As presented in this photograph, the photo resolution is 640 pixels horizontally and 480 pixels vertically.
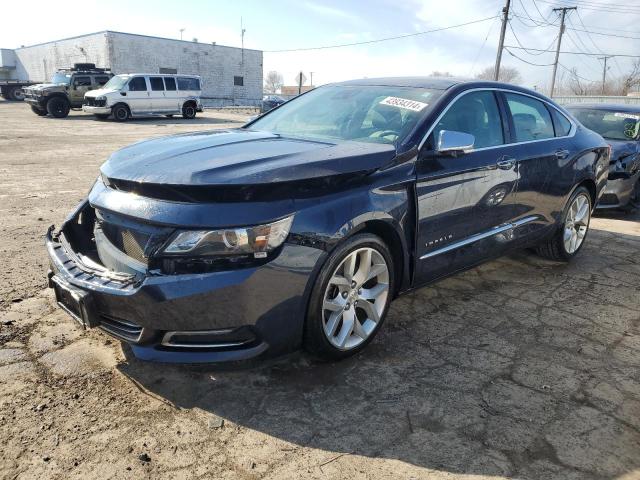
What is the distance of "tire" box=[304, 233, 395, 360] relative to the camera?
2.65 meters

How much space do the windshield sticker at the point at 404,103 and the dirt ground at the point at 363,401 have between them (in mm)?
1434

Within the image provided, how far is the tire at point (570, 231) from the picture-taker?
4.79m

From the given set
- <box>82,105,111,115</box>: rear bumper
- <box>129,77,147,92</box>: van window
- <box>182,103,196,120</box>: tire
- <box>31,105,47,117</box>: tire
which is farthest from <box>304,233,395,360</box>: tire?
<box>31,105,47,117</box>: tire

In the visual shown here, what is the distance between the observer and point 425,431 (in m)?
2.41

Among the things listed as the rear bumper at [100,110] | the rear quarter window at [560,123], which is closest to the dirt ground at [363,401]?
the rear quarter window at [560,123]

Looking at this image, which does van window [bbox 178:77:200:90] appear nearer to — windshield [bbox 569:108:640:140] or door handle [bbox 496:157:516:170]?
windshield [bbox 569:108:640:140]

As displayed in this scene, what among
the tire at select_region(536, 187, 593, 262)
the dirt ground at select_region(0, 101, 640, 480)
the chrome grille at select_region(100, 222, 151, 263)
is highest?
the chrome grille at select_region(100, 222, 151, 263)

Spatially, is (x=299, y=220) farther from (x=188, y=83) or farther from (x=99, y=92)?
(x=188, y=83)

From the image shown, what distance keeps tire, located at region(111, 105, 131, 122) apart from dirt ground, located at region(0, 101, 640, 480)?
18958 millimetres

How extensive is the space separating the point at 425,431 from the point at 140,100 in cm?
2221

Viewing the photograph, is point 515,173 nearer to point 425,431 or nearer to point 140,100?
point 425,431

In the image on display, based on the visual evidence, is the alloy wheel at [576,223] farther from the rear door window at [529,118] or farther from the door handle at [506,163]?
the door handle at [506,163]

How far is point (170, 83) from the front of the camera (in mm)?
23094

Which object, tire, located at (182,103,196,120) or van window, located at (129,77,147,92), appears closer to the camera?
van window, located at (129,77,147,92)
